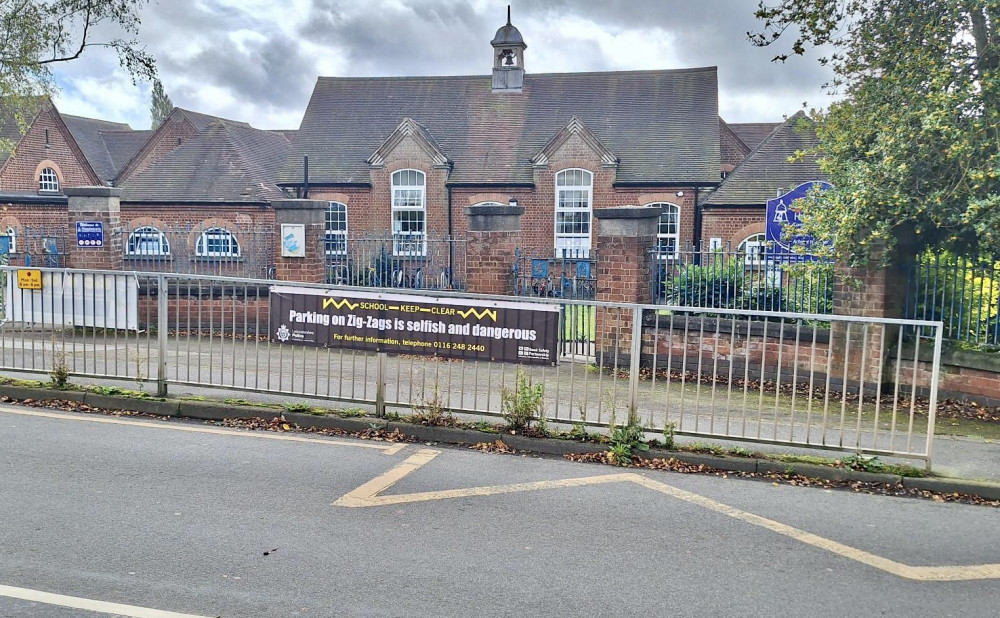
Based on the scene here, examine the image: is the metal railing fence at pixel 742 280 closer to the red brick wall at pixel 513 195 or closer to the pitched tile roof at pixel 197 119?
the red brick wall at pixel 513 195

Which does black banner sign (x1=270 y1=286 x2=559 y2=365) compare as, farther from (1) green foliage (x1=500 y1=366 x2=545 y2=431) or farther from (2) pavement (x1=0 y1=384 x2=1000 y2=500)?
(2) pavement (x1=0 y1=384 x2=1000 y2=500)

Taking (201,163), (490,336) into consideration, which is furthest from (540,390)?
(201,163)

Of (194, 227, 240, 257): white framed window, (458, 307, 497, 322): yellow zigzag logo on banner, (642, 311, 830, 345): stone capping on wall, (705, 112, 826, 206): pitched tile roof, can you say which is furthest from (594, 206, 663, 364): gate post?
(705, 112, 826, 206): pitched tile roof

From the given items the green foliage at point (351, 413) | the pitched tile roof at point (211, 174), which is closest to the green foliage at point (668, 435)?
the green foliage at point (351, 413)

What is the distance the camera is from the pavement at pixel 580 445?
6.79m

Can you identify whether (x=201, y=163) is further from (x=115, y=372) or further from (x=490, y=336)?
(x=490, y=336)

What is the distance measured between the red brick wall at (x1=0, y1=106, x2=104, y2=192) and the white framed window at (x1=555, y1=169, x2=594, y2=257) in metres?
27.4

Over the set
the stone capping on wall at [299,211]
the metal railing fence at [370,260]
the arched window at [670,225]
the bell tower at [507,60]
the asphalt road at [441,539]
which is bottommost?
the asphalt road at [441,539]

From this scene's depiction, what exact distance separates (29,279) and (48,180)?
39.8 m

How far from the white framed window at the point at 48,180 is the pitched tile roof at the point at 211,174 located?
1179 centimetres

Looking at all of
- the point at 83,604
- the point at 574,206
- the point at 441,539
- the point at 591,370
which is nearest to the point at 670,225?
the point at 574,206

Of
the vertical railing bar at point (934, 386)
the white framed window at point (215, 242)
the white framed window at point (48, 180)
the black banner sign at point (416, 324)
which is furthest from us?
the white framed window at point (48, 180)

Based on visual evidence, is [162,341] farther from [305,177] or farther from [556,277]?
[305,177]

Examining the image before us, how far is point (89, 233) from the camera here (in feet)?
49.2
